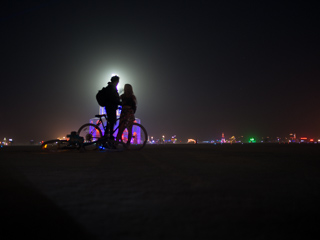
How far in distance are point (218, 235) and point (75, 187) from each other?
1.25 metres

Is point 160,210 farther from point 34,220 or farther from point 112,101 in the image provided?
point 112,101

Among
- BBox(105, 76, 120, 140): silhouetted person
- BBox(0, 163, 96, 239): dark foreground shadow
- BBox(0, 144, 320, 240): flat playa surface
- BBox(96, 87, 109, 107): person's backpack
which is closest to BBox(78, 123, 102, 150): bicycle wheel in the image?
BBox(105, 76, 120, 140): silhouetted person

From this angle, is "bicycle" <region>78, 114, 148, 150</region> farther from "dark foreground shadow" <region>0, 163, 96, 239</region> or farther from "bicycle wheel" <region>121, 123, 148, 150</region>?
"dark foreground shadow" <region>0, 163, 96, 239</region>

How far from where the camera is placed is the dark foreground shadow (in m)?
0.88

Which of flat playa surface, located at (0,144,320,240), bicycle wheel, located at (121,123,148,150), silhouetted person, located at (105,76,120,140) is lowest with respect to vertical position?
flat playa surface, located at (0,144,320,240)

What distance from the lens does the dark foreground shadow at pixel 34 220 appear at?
0.88m

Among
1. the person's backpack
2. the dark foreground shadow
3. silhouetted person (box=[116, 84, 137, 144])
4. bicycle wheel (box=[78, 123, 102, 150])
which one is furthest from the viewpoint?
bicycle wheel (box=[78, 123, 102, 150])

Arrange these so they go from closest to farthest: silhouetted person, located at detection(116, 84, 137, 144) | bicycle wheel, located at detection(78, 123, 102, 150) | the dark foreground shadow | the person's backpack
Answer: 1. the dark foreground shadow
2. the person's backpack
3. silhouetted person, located at detection(116, 84, 137, 144)
4. bicycle wheel, located at detection(78, 123, 102, 150)

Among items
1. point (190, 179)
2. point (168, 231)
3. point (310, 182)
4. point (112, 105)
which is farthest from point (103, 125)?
point (168, 231)

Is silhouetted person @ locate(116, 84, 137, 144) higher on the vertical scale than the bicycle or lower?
higher

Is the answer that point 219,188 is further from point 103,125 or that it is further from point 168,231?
point 103,125

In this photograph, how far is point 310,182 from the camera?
197 cm

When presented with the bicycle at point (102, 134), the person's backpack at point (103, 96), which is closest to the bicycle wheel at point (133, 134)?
the bicycle at point (102, 134)

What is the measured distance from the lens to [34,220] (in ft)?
3.37
